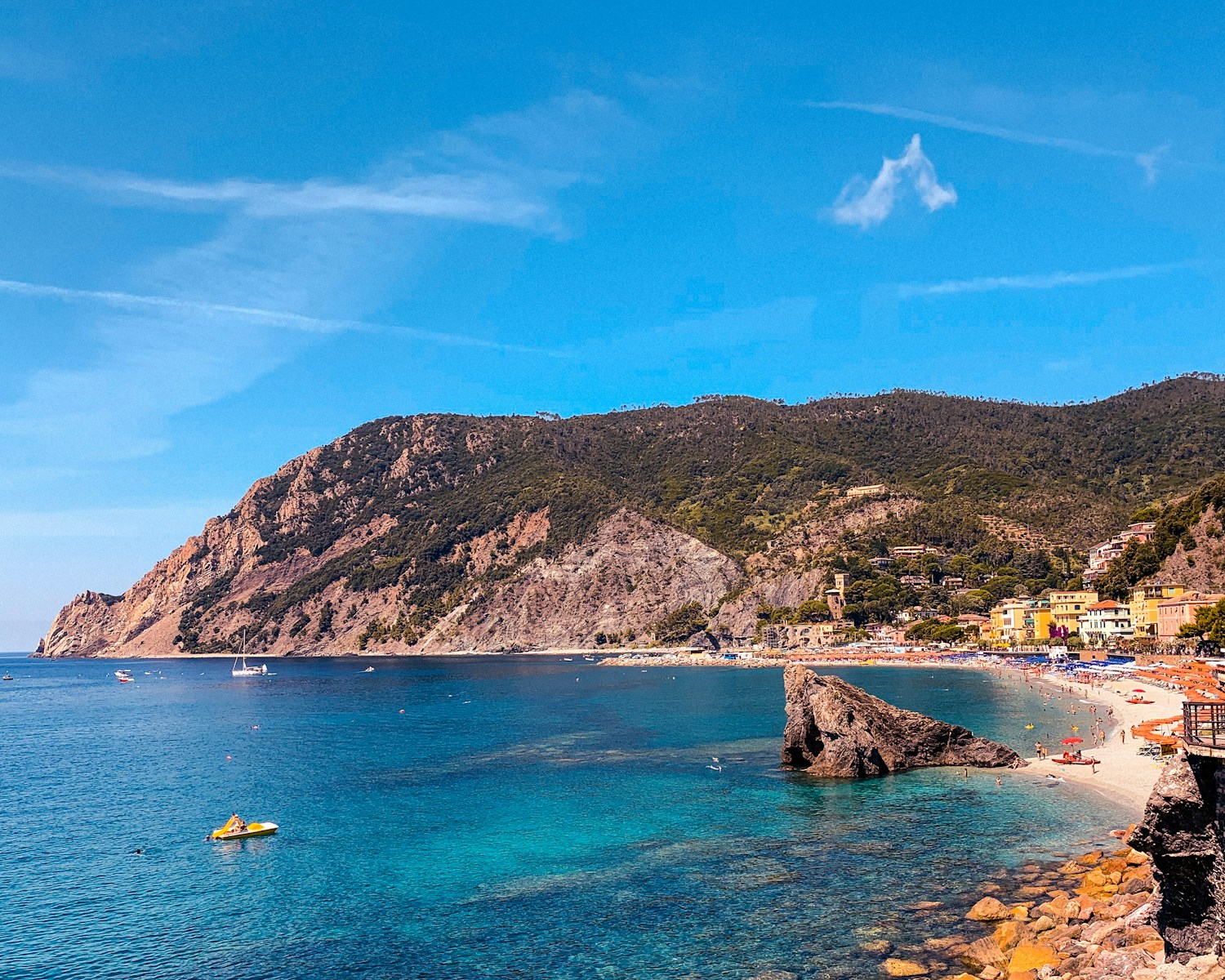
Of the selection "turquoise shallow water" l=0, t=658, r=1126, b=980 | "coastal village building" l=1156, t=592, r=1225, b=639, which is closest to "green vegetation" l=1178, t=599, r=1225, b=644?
"coastal village building" l=1156, t=592, r=1225, b=639

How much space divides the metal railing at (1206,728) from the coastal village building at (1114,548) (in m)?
152

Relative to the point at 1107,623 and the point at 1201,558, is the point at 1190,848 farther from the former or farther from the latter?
the point at 1107,623

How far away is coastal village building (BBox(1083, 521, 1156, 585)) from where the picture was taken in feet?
526

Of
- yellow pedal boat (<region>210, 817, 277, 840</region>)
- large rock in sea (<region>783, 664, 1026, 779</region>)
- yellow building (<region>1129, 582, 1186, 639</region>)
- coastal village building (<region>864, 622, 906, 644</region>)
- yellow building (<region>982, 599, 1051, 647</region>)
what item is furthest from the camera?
coastal village building (<region>864, 622, 906, 644</region>)

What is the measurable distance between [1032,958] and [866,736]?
31.3 metres

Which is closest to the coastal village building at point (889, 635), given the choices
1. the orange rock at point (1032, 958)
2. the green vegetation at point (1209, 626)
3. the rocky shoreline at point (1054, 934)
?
the green vegetation at point (1209, 626)

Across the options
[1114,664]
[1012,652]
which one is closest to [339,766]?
[1114,664]

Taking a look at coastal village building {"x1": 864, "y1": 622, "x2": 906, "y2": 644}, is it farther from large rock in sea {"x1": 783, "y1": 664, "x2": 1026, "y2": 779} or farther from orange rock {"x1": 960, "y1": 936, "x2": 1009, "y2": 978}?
orange rock {"x1": 960, "y1": 936, "x2": 1009, "y2": 978}

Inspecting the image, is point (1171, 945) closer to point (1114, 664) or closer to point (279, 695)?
point (1114, 664)

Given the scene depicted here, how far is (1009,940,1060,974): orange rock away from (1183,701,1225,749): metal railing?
8870mm

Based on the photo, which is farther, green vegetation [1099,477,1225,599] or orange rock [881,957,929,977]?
green vegetation [1099,477,1225,599]

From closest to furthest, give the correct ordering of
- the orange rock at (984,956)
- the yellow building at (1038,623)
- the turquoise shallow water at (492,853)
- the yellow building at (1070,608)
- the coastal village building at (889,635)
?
the orange rock at (984,956) < the turquoise shallow water at (492,853) < the yellow building at (1070,608) < the yellow building at (1038,623) < the coastal village building at (889,635)

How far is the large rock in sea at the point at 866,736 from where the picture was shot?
5631cm

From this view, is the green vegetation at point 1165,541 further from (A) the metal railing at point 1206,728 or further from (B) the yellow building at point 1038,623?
(A) the metal railing at point 1206,728
